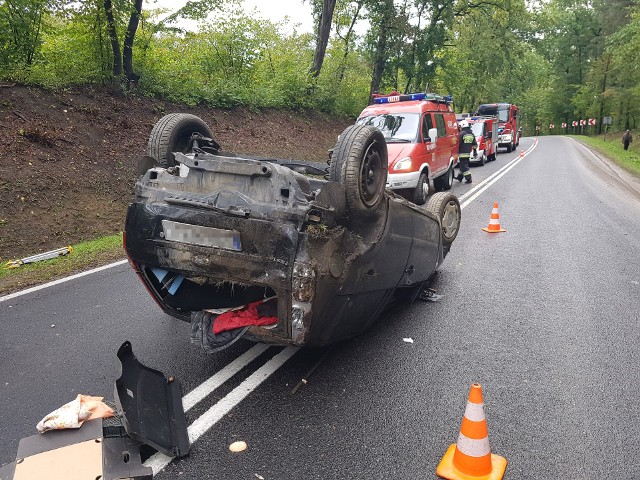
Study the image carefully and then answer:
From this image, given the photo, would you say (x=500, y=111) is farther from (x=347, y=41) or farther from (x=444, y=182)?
(x=444, y=182)

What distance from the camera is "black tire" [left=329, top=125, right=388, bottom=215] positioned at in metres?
3.46

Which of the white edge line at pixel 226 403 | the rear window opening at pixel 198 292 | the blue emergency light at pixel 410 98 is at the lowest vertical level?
the white edge line at pixel 226 403

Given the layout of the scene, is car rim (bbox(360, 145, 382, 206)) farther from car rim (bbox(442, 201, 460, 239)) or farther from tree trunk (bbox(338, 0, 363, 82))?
tree trunk (bbox(338, 0, 363, 82))

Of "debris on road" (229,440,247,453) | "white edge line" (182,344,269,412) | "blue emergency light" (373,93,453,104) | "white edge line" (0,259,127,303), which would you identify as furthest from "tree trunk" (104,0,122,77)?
"debris on road" (229,440,247,453)

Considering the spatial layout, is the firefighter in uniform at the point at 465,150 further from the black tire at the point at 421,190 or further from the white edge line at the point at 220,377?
the white edge line at the point at 220,377

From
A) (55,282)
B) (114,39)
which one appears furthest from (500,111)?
(55,282)

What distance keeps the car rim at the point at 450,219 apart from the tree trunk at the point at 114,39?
10.7 meters

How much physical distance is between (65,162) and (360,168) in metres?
9.13

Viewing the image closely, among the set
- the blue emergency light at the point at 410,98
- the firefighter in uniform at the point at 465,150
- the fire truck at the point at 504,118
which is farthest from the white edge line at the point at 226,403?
the fire truck at the point at 504,118

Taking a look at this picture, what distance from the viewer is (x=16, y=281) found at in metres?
6.27

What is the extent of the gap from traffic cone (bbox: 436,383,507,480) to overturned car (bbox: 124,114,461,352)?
3.57ft

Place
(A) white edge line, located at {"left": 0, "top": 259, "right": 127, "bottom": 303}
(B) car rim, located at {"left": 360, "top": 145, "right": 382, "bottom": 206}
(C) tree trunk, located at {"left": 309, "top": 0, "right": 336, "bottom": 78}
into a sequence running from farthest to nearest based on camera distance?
(C) tree trunk, located at {"left": 309, "top": 0, "right": 336, "bottom": 78}
(A) white edge line, located at {"left": 0, "top": 259, "right": 127, "bottom": 303}
(B) car rim, located at {"left": 360, "top": 145, "right": 382, "bottom": 206}

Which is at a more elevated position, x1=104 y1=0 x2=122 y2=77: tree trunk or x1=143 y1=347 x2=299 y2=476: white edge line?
x1=104 y1=0 x2=122 y2=77: tree trunk

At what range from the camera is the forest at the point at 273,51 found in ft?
41.3
